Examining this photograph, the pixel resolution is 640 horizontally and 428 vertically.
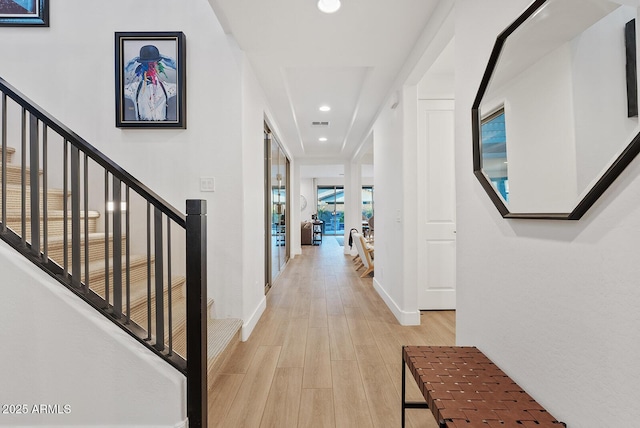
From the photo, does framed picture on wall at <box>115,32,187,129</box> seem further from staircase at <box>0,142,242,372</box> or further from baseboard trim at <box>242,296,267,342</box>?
baseboard trim at <box>242,296,267,342</box>

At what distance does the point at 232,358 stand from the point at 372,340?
3.69 feet

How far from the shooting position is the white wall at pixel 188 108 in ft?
8.57

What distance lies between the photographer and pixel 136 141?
262 cm

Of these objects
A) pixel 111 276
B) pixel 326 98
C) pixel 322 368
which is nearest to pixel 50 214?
pixel 111 276

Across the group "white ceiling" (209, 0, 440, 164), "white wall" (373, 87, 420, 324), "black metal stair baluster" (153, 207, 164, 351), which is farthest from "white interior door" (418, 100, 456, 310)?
"black metal stair baluster" (153, 207, 164, 351)

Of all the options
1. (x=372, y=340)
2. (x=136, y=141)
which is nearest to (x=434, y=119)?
(x=372, y=340)

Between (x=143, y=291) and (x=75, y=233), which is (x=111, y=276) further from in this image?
(x=75, y=233)

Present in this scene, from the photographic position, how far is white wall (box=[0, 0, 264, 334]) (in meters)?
2.61

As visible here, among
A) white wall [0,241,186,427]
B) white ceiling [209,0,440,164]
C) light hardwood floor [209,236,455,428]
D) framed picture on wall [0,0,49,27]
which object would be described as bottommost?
light hardwood floor [209,236,455,428]

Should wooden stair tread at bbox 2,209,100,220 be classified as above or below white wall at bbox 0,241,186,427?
above

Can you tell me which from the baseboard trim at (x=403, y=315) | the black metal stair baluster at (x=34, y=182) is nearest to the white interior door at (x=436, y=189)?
the baseboard trim at (x=403, y=315)

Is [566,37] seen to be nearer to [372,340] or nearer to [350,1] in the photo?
[350,1]

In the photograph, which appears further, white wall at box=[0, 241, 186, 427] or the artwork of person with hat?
the artwork of person with hat

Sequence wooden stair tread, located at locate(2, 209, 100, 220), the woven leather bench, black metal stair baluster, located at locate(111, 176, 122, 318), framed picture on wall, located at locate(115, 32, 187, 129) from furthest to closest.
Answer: framed picture on wall, located at locate(115, 32, 187, 129), wooden stair tread, located at locate(2, 209, 100, 220), black metal stair baluster, located at locate(111, 176, 122, 318), the woven leather bench
